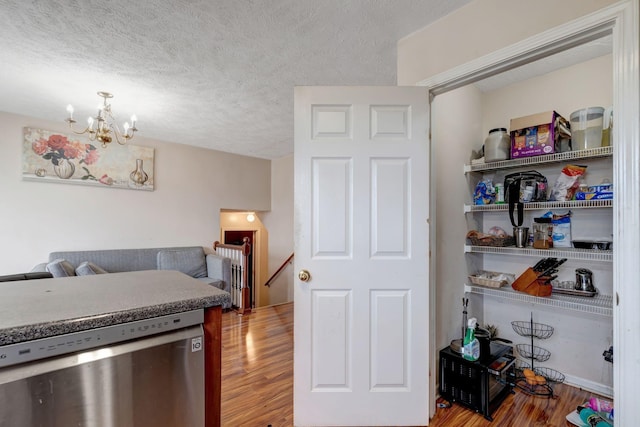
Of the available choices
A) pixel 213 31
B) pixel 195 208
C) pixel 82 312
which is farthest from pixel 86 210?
pixel 82 312

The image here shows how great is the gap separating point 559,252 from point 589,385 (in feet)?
3.40

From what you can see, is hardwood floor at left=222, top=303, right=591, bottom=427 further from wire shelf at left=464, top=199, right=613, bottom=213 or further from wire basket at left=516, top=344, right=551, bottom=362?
wire shelf at left=464, top=199, right=613, bottom=213

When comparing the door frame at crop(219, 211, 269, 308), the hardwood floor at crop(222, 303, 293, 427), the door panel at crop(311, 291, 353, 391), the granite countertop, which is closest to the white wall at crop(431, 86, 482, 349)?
the door panel at crop(311, 291, 353, 391)

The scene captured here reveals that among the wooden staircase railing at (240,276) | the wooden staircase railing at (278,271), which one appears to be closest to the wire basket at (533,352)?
the wooden staircase railing at (240,276)

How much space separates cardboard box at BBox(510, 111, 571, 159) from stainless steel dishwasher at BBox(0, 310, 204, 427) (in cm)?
243

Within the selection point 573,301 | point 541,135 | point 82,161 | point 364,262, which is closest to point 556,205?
point 541,135

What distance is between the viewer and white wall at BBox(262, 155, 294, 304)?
5.43m

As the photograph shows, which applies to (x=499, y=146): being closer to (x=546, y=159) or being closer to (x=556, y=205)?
(x=546, y=159)

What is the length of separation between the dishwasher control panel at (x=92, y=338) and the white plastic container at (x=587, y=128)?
8.40 feet

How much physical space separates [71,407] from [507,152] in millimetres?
2848

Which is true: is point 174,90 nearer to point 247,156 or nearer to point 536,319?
point 247,156

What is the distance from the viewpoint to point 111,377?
930mm

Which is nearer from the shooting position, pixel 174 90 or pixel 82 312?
pixel 82 312

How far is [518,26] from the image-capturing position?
53.6 inches
